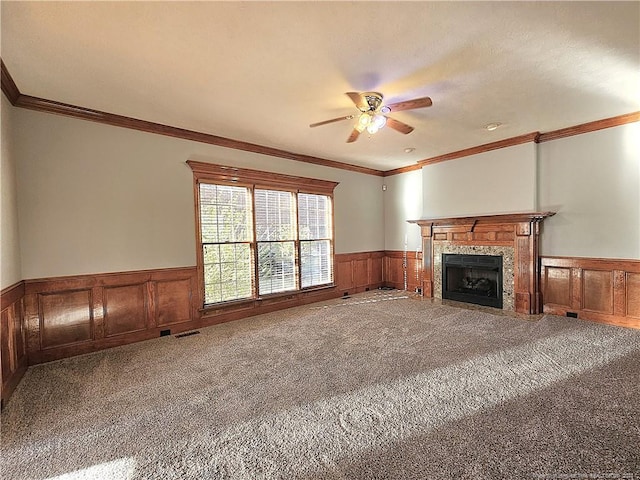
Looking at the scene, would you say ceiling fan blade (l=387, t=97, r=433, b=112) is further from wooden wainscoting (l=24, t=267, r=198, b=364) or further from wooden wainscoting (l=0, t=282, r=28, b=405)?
wooden wainscoting (l=0, t=282, r=28, b=405)

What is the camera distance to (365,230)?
6.81 metres

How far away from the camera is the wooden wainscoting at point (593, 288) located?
13.1 ft

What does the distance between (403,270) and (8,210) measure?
20.9 feet

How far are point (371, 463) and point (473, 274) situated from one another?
4900 millimetres

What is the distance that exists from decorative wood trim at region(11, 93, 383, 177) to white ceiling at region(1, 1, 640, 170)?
0.37 feet

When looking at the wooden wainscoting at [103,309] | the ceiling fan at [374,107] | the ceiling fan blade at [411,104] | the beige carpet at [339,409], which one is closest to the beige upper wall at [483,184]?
the beige carpet at [339,409]

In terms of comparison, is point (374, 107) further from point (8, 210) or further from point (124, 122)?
point (8, 210)

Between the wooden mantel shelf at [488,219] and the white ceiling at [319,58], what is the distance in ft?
4.69

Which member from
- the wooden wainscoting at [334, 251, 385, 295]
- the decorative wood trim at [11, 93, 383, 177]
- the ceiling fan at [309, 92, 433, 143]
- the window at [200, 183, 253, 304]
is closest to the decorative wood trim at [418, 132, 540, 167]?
the decorative wood trim at [11, 93, 383, 177]

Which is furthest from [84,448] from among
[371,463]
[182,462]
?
[371,463]

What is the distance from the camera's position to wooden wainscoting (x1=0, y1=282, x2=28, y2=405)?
8.16 feet

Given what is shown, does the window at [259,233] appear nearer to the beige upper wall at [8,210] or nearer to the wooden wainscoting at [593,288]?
the beige upper wall at [8,210]

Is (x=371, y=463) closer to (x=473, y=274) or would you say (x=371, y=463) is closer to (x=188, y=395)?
(x=188, y=395)

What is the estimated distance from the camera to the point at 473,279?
18.9 ft
